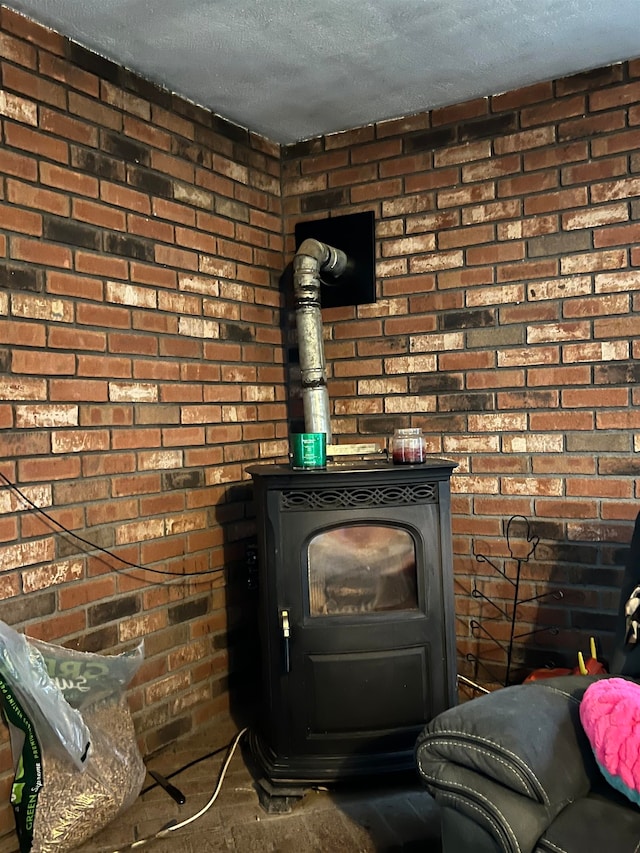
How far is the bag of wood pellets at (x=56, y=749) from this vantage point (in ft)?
5.68

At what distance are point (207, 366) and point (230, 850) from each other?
153cm

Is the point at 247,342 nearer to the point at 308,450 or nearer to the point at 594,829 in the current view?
the point at 308,450

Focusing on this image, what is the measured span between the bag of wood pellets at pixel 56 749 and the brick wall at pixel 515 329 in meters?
1.37

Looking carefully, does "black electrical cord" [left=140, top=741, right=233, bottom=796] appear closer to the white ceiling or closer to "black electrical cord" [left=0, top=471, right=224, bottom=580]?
"black electrical cord" [left=0, top=471, right=224, bottom=580]

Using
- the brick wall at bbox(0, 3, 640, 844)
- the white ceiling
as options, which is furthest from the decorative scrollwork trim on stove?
the white ceiling

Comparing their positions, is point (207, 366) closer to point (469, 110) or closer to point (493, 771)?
point (469, 110)

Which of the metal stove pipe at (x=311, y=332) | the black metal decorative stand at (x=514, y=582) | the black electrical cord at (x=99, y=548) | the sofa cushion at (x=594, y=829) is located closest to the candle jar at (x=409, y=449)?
the metal stove pipe at (x=311, y=332)

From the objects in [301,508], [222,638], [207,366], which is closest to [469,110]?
[207,366]

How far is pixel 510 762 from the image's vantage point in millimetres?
1382

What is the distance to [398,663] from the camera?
209 centimetres

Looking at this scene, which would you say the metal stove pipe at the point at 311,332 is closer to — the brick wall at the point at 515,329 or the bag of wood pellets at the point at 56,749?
the brick wall at the point at 515,329

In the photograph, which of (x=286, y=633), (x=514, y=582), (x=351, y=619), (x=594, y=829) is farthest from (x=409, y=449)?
(x=594, y=829)

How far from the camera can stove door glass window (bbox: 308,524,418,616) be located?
212cm

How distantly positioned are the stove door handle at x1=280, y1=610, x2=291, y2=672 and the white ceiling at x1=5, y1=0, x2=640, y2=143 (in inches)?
67.1
